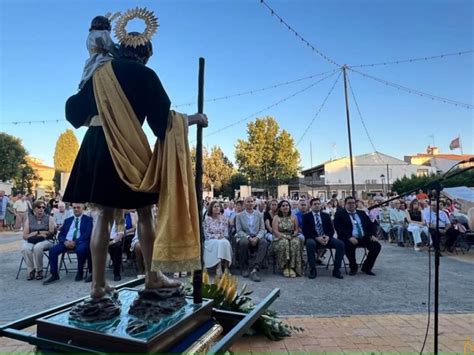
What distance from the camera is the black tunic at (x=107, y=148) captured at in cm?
221

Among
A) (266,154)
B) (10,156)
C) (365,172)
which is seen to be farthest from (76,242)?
(365,172)

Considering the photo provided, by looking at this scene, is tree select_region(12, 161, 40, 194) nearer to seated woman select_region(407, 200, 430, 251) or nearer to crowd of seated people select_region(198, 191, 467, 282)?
crowd of seated people select_region(198, 191, 467, 282)

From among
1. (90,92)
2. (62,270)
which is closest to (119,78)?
(90,92)

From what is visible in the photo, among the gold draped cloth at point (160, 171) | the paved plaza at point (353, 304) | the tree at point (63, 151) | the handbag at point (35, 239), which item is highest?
the tree at point (63, 151)

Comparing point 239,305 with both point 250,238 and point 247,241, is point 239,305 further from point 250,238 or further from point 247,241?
point 250,238

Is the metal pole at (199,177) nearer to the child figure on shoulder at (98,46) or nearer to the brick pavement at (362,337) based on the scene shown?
the child figure on shoulder at (98,46)

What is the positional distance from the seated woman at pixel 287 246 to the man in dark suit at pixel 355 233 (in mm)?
875

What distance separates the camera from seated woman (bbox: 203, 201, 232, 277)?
638cm

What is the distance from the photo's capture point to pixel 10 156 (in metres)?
31.3

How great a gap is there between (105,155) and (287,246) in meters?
4.86

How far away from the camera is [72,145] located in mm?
52781

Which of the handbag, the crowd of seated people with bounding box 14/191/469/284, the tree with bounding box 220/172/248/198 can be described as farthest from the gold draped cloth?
the tree with bounding box 220/172/248/198

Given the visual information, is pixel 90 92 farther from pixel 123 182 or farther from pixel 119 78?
pixel 123 182

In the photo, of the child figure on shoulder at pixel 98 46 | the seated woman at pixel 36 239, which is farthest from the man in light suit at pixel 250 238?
the child figure on shoulder at pixel 98 46
